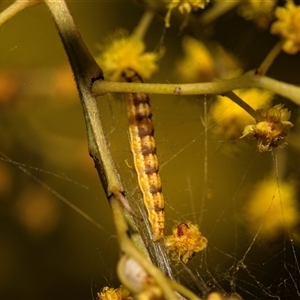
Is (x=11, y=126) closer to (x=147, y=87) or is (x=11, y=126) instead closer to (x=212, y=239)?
(x=212, y=239)

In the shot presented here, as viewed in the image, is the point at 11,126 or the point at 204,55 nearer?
the point at 11,126

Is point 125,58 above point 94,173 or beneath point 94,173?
above

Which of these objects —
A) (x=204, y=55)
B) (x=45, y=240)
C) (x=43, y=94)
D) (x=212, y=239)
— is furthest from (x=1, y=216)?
(x=204, y=55)

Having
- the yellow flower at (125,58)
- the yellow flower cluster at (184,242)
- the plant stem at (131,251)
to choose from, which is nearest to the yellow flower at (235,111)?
the yellow flower at (125,58)

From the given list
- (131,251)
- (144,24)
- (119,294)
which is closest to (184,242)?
(119,294)

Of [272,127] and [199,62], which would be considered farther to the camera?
[199,62]

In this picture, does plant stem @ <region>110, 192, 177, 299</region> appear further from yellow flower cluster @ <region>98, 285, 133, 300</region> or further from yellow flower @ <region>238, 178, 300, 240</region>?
yellow flower @ <region>238, 178, 300, 240</region>

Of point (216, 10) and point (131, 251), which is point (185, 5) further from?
point (131, 251)
